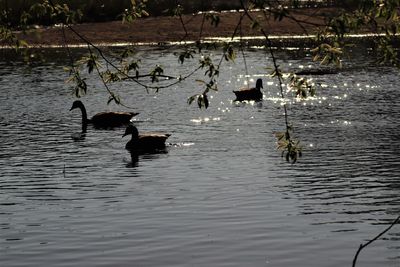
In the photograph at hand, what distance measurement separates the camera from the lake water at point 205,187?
56.8ft

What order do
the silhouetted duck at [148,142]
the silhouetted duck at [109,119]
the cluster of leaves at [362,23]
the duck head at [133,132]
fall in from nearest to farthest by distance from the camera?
the cluster of leaves at [362,23], the silhouetted duck at [148,142], the duck head at [133,132], the silhouetted duck at [109,119]

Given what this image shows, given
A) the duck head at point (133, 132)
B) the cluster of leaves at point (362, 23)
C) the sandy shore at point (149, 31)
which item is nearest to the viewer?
the cluster of leaves at point (362, 23)

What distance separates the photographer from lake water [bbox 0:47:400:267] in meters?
17.3

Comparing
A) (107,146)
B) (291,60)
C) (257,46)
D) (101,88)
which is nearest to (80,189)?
(107,146)

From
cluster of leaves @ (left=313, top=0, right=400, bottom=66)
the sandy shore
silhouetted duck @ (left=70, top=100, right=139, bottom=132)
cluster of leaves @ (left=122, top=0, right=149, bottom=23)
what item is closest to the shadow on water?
silhouetted duck @ (left=70, top=100, right=139, bottom=132)

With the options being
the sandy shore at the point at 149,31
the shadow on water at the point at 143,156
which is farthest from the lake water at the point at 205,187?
the sandy shore at the point at 149,31

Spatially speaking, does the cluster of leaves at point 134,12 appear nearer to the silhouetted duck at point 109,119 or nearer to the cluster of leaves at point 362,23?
the cluster of leaves at point 362,23

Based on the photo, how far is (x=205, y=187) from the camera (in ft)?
75.2

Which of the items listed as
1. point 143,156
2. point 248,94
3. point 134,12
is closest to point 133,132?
point 143,156

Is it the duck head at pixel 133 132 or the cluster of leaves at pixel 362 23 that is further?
the duck head at pixel 133 132

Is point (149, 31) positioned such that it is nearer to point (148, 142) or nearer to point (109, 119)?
point (109, 119)

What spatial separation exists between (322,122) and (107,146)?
9.00 m

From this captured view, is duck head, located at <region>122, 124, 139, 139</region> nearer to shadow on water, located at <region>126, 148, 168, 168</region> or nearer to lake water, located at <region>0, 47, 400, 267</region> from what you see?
lake water, located at <region>0, 47, 400, 267</region>

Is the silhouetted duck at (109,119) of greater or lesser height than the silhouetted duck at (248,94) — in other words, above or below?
below
